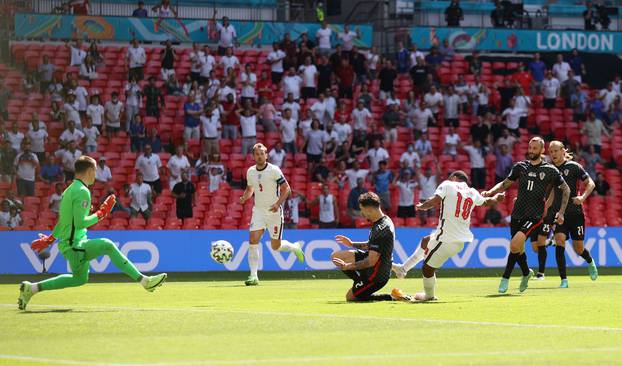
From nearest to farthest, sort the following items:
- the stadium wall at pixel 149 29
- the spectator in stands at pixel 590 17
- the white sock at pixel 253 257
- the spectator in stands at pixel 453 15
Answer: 1. the white sock at pixel 253 257
2. the stadium wall at pixel 149 29
3. the spectator in stands at pixel 453 15
4. the spectator in stands at pixel 590 17

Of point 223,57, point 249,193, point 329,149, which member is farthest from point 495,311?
point 223,57

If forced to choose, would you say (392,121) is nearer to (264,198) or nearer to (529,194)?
(264,198)

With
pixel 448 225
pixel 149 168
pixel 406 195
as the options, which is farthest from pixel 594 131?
pixel 448 225

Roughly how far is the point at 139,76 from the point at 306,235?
933cm

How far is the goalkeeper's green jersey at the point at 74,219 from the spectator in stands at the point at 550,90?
28.2m

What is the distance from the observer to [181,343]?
11.9 m

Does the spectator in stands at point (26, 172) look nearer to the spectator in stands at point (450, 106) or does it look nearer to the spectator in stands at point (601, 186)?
→ the spectator in stands at point (450, 106)

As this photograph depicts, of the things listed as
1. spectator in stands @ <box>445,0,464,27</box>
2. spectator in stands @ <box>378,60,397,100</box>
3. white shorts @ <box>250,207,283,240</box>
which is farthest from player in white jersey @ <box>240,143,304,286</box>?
spectator in stands @ <box>445,0,464,27</box>

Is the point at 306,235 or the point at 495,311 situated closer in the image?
the point at 495,311

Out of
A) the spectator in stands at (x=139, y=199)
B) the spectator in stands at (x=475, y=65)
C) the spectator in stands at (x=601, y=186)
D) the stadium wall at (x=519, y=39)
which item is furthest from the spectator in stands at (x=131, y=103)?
the spectator in stands at (x=601, y=186)

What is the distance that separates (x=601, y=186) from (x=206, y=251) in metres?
13.9

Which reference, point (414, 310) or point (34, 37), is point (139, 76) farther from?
point (414, 310)

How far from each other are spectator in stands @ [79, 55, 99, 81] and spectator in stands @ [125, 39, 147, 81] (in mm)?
1010

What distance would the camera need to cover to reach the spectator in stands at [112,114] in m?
35.1
